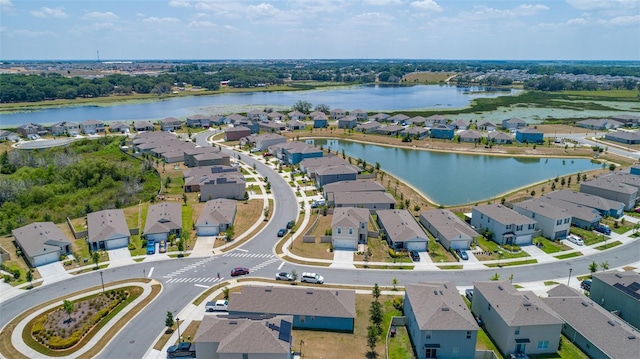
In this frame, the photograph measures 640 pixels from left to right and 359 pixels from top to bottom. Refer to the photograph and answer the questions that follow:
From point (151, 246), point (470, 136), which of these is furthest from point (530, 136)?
point (151, 246)

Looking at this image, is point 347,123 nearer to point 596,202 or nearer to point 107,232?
point 596,202

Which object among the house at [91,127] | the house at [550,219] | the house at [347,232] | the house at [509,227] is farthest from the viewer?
the house at [91,127]

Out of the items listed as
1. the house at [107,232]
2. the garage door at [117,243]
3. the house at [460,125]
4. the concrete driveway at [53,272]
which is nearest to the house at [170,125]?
the house at [107,232]

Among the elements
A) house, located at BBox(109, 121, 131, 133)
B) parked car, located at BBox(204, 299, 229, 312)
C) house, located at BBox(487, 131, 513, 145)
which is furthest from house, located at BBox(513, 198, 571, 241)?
house, located at BBox(109, 121, 131, 133)

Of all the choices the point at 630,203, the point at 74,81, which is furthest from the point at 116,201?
the point at 74,81

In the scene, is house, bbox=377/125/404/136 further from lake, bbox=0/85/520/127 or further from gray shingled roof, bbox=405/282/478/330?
gray shingled roof, bbox=405/282/478/330

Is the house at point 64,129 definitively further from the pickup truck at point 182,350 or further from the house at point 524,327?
the house at point 524,327

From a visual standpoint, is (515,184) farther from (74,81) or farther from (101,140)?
(74,81)
